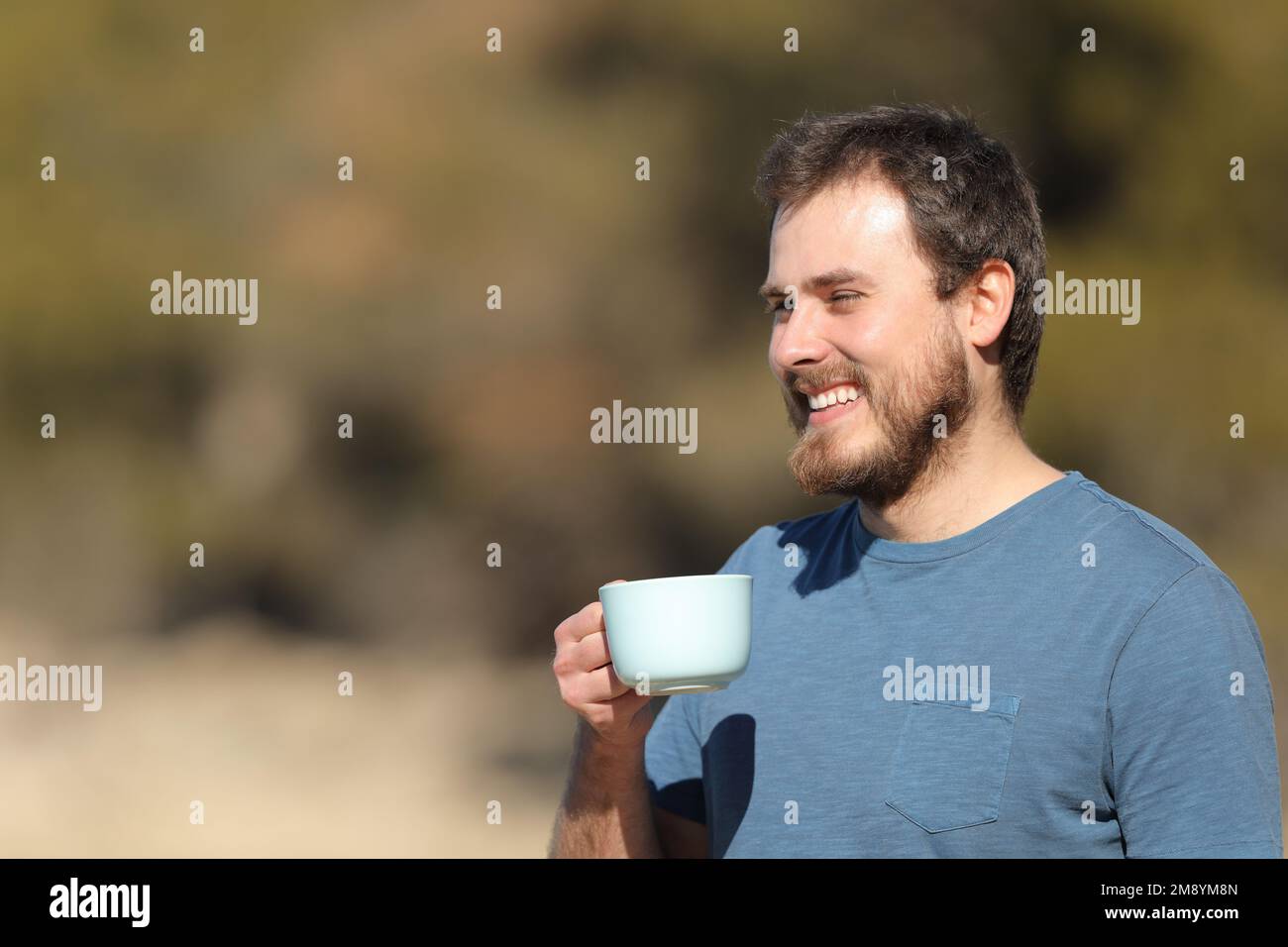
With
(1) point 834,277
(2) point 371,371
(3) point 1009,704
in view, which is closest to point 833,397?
(1) point 834,277

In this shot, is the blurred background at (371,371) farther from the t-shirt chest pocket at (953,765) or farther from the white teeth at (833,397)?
the t-shirt chest pocket at (953,765)

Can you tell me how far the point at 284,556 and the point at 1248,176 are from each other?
279 centimetres

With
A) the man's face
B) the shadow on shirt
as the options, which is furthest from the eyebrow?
the shadow on shirt

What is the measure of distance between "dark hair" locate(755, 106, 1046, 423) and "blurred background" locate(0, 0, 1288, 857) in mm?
2100

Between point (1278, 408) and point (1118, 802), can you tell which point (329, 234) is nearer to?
point (1278, 408)

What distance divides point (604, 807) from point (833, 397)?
488 mm

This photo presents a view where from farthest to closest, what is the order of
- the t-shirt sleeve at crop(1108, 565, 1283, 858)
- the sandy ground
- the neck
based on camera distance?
the sandy ground < the neck < the t-shirt sleeve at crop(1108, 565, 1283, 858)

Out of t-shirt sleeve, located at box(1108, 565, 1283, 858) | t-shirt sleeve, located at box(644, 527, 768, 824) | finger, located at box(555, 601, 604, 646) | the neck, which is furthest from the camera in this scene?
t-shirt sleeve, located at box(644, 527, 768, 824)

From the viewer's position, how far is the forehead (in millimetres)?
1348

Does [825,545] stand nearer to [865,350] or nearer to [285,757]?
[865,350]

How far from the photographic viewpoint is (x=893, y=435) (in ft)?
4.35

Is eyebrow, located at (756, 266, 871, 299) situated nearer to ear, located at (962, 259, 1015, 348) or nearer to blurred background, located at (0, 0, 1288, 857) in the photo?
ear, located at (962, 259, 1015, 348)

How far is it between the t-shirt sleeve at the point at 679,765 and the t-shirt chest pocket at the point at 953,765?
28cm
